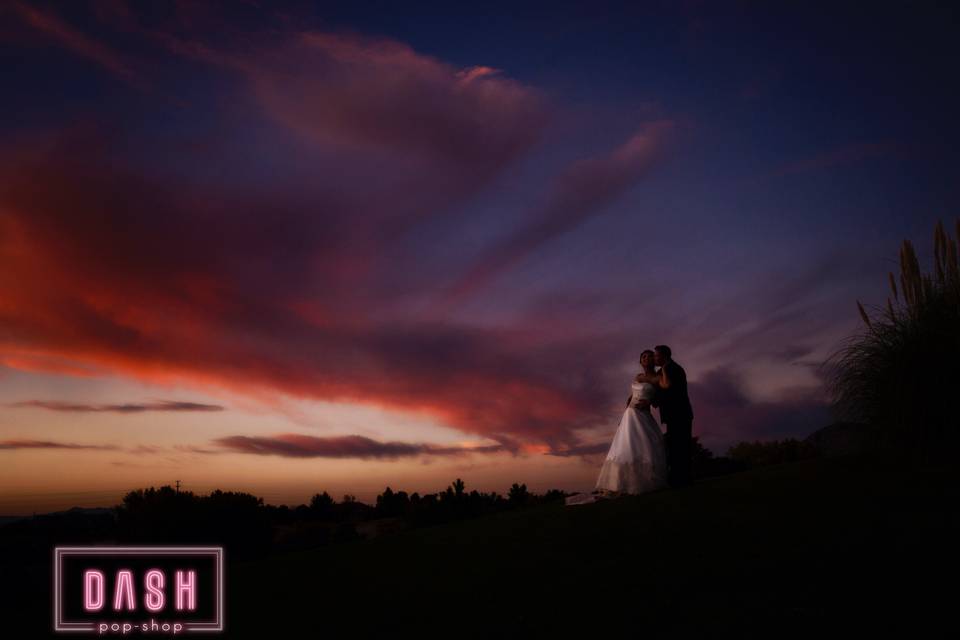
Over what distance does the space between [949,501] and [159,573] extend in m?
12.7

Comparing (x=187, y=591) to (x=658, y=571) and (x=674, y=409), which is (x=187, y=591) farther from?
(x=674, y=409)

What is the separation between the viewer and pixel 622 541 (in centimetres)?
1028

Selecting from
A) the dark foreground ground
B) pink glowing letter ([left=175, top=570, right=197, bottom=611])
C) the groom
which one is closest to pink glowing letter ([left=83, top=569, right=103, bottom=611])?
the dark foreground ground

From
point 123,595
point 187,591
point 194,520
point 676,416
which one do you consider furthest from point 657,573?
point 194,520

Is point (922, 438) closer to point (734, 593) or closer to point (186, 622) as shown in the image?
point (734, 593)

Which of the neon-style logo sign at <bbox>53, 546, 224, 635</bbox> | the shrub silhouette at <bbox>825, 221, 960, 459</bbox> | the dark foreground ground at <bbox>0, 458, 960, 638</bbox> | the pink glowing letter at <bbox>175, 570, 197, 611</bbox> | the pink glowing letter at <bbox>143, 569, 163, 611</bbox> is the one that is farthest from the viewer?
the shrub silhouette at <bbox>825, 221, 960, 459</bbox>

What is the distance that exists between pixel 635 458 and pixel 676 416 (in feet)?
5.31

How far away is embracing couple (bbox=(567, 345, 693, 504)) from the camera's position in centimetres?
1581

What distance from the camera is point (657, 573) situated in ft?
27.8

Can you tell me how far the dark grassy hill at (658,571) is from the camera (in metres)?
7.05

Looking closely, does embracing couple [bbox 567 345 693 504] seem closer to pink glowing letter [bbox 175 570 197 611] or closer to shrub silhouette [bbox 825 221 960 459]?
shrub silhouette [bbox 825 221 960 459]

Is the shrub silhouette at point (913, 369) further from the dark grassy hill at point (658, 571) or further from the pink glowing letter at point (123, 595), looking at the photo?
the pink glowing letter at point (123, 595)

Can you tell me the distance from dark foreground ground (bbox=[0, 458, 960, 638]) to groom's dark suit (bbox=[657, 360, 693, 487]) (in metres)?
2.67

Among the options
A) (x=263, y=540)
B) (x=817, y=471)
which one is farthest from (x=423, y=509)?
(x=817, y=471)
